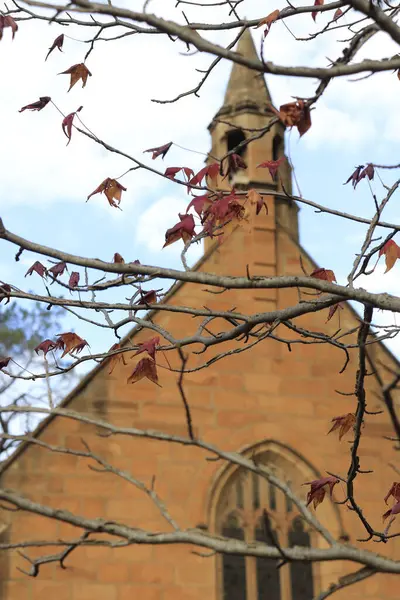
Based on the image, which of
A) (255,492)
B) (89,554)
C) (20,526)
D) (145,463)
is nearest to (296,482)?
(255,492)

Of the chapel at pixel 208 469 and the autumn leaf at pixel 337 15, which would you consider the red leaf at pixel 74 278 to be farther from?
the chapel at pixel 208 469

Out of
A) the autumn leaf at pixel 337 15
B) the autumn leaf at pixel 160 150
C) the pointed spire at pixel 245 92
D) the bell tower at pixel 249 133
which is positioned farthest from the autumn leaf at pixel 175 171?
the pointed spire at pixel 245 92

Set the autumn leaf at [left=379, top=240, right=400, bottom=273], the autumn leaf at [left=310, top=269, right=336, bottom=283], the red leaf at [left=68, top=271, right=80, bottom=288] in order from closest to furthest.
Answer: the autumn leaf at [left=379, top=240, right=400, bottom=273] < the red leaf at [left=68, top=271, right=80, bottom=288] < the autumn leaf at [left=310, top=269, right=336, bottom=283]

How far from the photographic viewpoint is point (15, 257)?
4.20m

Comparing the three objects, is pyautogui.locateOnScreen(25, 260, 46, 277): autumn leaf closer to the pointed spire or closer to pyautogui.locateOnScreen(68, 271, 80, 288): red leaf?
pyautogui.locateOnScreen(68, 271, 80, 288): red leaf

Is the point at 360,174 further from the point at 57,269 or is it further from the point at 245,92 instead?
the point at 245,92

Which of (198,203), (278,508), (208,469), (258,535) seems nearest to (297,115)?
(198,203)

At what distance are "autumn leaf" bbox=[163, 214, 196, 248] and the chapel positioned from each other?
5.21 metres

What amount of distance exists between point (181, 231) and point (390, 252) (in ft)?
3.95

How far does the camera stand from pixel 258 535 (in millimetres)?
10656

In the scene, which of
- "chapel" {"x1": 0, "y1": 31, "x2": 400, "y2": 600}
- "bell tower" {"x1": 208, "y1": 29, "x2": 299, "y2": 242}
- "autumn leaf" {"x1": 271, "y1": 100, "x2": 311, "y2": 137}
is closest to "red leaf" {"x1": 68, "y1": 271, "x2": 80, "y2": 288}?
"autumn leaf" {"x1": 271, "y1": 100, "x2": 311, "y2": 137}

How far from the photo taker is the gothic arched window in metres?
10.4

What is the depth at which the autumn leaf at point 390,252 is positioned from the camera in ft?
15.8

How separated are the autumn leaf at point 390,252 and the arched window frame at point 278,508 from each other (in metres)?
5.85
